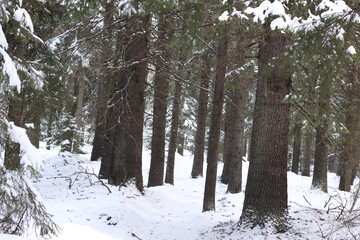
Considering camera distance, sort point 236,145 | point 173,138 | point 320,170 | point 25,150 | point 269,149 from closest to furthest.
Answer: point 25,150, point 269,149, point 236,145, point 173,138, point 320,170

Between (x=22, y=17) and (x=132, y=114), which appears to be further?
(x=132, y=114)

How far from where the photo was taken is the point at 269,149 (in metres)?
6.64

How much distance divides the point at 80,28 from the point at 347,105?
304 inches

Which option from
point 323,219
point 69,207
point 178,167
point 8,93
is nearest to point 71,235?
point 69,207

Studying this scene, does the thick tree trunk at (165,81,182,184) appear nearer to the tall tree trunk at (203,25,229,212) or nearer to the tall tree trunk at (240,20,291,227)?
the tall tree trunk at (203,25,229,212)

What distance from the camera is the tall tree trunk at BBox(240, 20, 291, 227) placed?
6.55 metres

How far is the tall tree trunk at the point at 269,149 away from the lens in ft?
21.5

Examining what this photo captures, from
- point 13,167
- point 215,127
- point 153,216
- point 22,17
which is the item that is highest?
point 22,17

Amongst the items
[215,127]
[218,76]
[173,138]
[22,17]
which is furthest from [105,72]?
[173,138]

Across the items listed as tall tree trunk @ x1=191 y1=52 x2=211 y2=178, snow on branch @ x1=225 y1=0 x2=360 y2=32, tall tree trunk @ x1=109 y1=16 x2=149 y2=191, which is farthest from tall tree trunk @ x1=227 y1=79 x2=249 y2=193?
snow on branch @ x1=225 y1=0 x2=360 y2=32

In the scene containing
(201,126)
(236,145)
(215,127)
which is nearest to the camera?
(215,127)

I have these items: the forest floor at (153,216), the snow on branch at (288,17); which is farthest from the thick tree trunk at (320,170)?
the snow on branch at (288,17)

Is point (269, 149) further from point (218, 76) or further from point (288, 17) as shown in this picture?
point (218, 76)

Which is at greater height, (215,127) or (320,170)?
(215,127)
